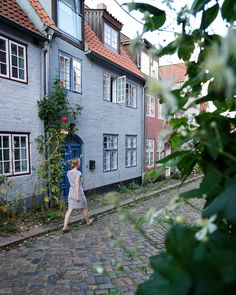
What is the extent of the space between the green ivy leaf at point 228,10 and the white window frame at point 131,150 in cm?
1495

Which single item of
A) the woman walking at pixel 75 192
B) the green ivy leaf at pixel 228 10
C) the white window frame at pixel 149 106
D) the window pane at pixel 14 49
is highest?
the window pane at pixel 14 49

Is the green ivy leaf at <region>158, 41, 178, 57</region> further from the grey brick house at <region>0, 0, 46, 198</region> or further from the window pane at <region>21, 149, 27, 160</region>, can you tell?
the window pane at <region>21, 149, 27, 160</region>

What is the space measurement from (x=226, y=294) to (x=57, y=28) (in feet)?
36.3

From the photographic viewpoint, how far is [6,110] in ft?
28.1

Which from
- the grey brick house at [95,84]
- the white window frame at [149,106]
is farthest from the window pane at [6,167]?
the white window frame at [149,106]

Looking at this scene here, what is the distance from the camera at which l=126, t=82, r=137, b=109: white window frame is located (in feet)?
52.6

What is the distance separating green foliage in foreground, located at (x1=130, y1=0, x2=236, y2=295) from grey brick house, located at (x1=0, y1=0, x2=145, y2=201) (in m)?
9.03

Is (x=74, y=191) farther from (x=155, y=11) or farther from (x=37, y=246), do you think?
(x=155, y=11)

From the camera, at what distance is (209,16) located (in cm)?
110

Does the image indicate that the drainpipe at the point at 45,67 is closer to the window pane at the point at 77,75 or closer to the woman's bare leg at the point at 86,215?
the window pane at the point at 77,75

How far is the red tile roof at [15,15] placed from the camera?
8.64 metres

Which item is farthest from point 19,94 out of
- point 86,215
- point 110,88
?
point 110,88

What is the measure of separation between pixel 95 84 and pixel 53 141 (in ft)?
13.0

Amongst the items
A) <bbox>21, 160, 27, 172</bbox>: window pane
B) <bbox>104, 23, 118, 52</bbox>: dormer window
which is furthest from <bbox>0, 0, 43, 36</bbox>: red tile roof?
<bbox>104, 23, 118, 52</bbox>: dormer window
